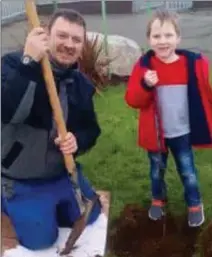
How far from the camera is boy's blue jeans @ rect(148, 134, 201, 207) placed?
440 centimetres

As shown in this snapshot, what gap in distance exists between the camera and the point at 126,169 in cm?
543

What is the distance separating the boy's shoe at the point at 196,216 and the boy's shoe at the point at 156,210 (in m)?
0.17

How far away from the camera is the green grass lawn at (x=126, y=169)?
16.1ft

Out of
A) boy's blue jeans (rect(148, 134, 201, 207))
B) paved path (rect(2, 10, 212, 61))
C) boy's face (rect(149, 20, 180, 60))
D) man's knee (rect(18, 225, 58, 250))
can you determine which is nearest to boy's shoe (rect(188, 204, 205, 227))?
boy's blue jeans (rect(148, 134, 201, 207))

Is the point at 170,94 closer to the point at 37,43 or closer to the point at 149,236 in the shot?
the point at 149,236

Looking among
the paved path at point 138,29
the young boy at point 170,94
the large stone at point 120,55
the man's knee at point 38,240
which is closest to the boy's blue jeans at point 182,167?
the young boy at point 170,94

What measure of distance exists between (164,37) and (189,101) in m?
0.37

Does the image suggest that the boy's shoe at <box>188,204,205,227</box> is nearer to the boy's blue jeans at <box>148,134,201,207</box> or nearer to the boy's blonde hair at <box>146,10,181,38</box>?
the boy's blue jeans at <box>148,134,201,207</box>

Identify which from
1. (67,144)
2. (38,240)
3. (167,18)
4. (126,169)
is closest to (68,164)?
(67,144)

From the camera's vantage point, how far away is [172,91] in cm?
425

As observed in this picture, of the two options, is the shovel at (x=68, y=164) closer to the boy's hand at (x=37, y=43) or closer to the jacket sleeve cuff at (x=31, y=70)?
the boy's hand at (x=37, y=43)

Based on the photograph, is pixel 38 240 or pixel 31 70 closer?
pixel 31 70

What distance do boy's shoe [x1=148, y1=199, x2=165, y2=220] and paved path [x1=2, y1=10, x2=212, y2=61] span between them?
5341mm

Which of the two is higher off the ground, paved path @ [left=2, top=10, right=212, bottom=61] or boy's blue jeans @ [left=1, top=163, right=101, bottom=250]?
boy's blue jeans @ [left=1, top=163, right=101, bottom=250]
